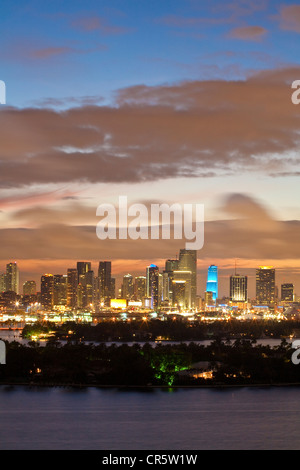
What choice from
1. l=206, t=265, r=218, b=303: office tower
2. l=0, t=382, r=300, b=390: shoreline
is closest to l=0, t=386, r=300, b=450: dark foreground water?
l=0, t=382, r=300, b=390: shoreline

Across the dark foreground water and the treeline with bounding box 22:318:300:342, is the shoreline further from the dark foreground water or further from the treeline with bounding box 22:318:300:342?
the treeline with bounding box 22:318:300:342

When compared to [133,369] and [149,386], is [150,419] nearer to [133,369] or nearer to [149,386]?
[149,386]

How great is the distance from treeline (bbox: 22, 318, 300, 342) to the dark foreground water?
47561 millimetres

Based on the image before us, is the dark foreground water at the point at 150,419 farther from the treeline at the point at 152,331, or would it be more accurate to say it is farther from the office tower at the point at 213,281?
the office tower at the point at 213,281

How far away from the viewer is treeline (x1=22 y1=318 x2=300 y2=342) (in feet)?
280

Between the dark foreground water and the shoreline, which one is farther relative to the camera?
the shoreline

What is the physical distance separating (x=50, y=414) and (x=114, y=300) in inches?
4524

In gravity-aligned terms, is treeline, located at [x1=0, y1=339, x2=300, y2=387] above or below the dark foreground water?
above

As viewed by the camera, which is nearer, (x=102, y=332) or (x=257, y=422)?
(x=257, y=422)

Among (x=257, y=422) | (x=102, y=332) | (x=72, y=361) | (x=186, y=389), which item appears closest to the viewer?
(x=257, y=422)

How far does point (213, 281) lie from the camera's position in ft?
632

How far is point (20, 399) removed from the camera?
3381 cm
